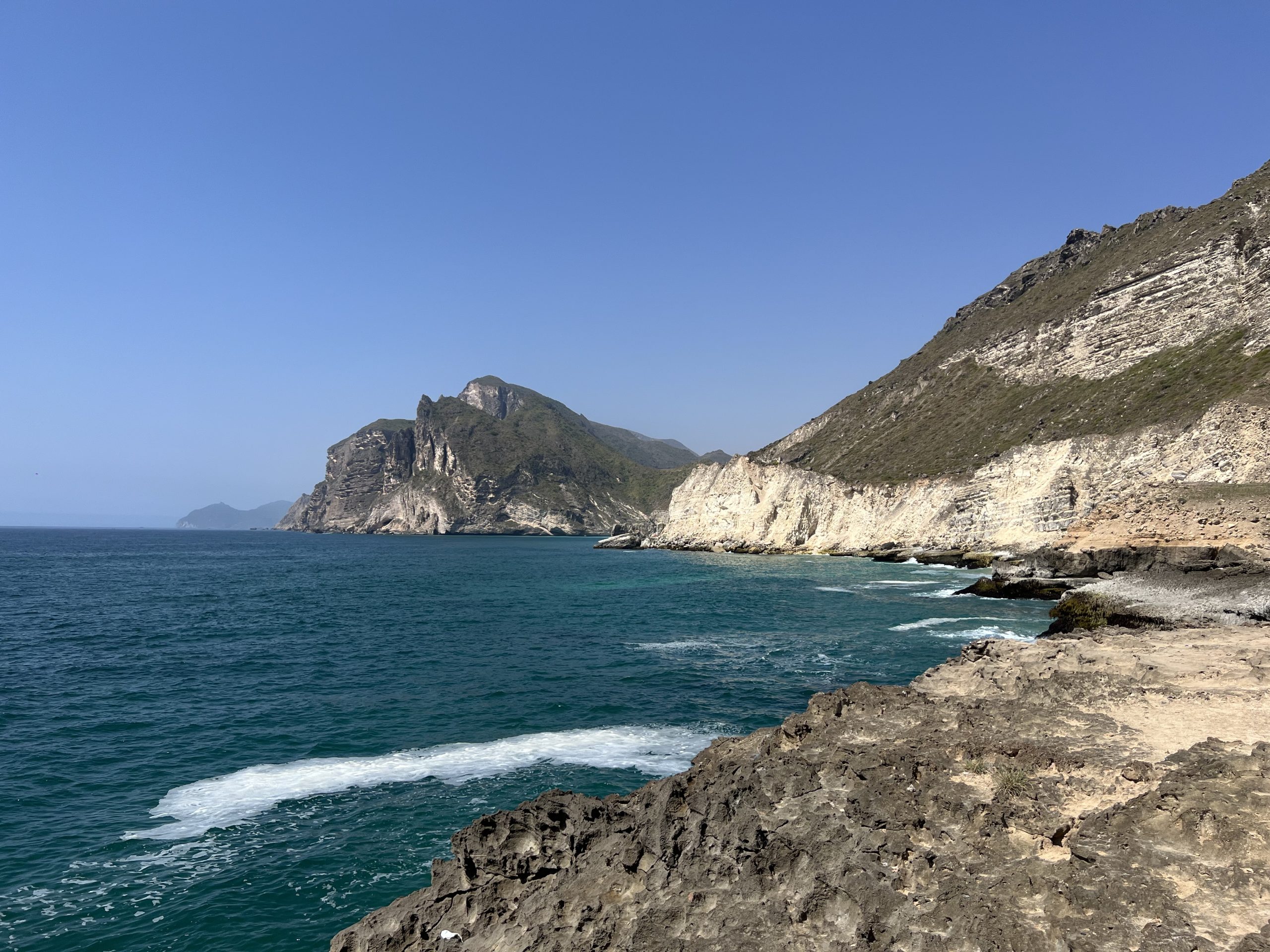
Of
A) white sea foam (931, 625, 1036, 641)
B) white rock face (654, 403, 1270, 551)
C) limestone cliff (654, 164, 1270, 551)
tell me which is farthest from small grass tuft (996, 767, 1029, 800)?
white rock face (654, 403, 1270, 551)

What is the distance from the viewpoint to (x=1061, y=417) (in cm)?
7519

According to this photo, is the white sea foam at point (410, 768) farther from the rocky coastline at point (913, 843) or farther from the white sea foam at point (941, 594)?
the white sea foam at point (941, 594)

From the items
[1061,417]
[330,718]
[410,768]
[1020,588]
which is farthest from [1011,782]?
[1061,417]

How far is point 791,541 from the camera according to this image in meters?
99.8

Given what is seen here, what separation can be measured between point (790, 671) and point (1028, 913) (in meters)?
20.2

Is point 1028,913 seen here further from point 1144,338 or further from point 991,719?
point 1144,338

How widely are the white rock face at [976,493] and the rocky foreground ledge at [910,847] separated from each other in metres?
48.0

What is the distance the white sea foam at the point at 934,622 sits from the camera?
114ft

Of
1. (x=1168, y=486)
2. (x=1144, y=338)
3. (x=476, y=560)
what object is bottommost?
(x=476, y=560)

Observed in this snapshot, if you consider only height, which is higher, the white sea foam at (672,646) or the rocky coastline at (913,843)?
the rocky coastline at (913,843)

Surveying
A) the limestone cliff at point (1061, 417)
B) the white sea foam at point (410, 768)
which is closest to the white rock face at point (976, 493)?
the limestone cliff at point (1061, 417)

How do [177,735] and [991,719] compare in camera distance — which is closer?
[991,719]

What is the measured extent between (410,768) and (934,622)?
96.3ft

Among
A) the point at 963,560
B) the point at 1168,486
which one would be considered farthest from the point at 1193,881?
the point at 963,560
